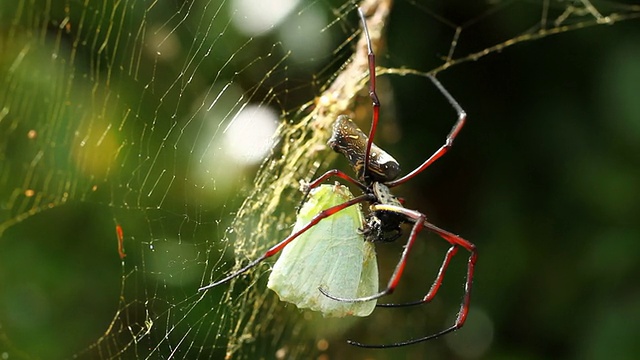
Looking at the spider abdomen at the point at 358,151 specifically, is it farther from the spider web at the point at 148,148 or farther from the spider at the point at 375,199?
the spider web at the point at 148,148

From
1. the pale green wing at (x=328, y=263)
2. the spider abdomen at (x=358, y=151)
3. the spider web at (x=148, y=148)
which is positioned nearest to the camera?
the pale green wing at (x=328, y=263)

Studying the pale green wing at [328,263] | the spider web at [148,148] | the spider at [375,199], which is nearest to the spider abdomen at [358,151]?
the spider at [375,199]

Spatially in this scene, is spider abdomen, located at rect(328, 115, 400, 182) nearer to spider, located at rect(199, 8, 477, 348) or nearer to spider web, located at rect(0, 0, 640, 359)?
spider, located at rect(199, 8, 477, 348)

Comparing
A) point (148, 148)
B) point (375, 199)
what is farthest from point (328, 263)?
point (148, 148)

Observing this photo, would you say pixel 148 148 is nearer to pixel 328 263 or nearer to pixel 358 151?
pixel 358 151

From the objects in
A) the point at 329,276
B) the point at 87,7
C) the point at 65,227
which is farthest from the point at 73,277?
the point at 329,276

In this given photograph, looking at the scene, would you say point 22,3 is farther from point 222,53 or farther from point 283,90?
point 283,90
